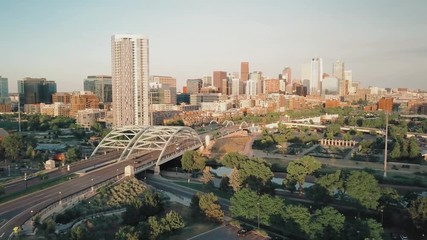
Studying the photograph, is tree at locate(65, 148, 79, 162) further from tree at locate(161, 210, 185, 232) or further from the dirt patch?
tree at locate(161, 210, 185, 232)

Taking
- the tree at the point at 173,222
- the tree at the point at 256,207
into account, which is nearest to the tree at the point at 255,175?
the tree at the point at 256,207

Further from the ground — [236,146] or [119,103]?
[119,103]

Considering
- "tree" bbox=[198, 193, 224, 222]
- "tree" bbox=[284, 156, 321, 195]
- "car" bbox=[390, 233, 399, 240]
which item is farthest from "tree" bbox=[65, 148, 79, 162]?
"car" bbox=[390, 233, 399, 240]

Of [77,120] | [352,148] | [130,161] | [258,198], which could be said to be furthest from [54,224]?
[77,120]

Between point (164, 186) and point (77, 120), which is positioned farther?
point (77, 120)

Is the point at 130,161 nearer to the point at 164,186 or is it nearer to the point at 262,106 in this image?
the point at 164,186
